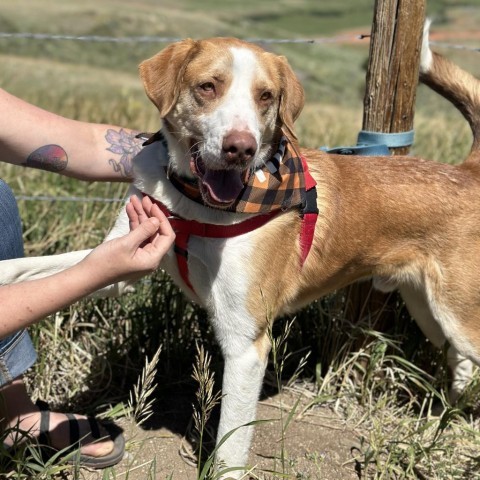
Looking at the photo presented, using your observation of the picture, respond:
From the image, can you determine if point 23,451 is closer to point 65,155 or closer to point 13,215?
point 13,215

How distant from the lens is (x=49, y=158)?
3131 millimetres

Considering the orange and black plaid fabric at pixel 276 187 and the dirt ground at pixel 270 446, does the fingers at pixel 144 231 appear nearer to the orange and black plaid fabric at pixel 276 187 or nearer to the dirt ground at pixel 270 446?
the orange and black plaid fabric at pixel 276 187

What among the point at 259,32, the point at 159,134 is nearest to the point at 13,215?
the point at 159,134

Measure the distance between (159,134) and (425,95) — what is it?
2112cm

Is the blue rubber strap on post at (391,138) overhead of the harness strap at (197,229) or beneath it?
overhead

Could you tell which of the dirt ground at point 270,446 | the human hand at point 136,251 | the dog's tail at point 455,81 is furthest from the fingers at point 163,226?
the dog's tail at point 455,81

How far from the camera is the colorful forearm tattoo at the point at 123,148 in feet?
10.5

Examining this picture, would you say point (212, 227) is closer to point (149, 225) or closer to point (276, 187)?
point (276, 187)

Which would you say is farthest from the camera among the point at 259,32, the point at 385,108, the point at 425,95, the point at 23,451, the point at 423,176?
the point at 259,32

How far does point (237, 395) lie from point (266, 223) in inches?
27.9

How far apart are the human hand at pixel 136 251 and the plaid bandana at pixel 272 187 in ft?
1.07

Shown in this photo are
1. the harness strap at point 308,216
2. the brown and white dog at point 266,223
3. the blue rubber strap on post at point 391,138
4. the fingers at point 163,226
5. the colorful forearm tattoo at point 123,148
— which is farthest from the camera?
the blue rubber strap on post at point 391,138

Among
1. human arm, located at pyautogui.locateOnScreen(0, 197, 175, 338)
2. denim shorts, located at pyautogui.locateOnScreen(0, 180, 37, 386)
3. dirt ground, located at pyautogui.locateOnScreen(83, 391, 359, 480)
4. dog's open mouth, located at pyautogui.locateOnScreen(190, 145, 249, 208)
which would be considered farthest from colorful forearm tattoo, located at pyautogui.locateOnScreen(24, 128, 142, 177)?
dirt ground, located at pyautogui.locateOnScreen(83, 391, 359, 480)

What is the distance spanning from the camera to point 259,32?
3073 centimetres
